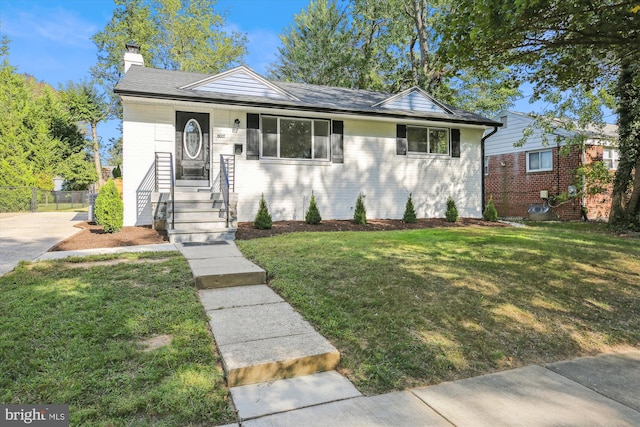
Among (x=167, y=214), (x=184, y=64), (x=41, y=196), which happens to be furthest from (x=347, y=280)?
(x=184, y=64)

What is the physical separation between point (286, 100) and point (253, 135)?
1.37 meters

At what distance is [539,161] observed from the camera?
56.3ft

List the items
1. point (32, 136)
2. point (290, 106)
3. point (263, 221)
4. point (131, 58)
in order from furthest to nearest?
point (32, 136), point (131, 58), point (290, 106), point (263, 221)

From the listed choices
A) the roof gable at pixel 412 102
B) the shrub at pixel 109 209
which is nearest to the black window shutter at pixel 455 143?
the roof gable at pixel 412 102

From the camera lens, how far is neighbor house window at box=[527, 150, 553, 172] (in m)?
16.7

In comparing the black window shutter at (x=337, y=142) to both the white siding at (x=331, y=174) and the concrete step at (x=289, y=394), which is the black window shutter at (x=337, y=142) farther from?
the concrete step at (x=289, y=394)

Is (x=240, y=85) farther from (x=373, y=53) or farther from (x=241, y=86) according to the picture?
(x=373, y=53)

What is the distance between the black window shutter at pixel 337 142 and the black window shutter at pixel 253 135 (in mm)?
2210

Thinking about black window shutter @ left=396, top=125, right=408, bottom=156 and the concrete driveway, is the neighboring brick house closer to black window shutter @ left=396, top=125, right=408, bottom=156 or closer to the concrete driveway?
black window shutter @ left=396, top=125, right=408, bottom=156

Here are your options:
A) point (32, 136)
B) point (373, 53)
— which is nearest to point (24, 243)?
point (32, 136)

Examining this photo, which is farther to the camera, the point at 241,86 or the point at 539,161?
the point at 539,161

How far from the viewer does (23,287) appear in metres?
4.14

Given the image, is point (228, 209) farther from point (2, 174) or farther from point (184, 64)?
point (184, 64)

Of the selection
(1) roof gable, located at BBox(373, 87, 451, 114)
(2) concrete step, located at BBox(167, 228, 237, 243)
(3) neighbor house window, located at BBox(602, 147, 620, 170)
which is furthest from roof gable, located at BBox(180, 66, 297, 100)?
(3) neighbor house window, located at BBox(602, 147, 620, 170)
